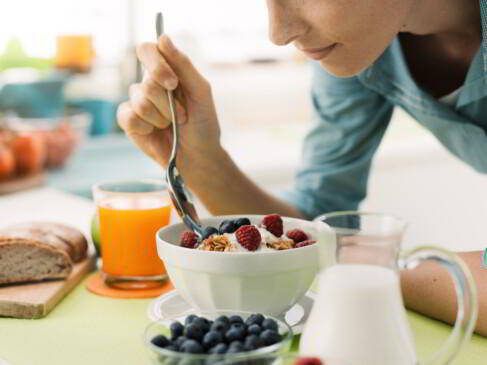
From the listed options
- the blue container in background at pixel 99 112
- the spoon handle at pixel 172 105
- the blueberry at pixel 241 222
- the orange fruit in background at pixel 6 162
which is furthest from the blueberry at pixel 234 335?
the blue container in background at pixel 99 112

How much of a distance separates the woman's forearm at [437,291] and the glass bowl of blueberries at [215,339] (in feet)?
0.92

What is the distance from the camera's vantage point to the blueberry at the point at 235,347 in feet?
2.10

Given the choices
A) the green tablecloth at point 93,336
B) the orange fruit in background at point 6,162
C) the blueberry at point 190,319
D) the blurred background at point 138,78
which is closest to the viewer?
the blueberry at point 190,319

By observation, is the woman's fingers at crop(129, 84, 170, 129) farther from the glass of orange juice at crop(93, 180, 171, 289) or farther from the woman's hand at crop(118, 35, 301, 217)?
the glass of orange juice at crop(93, 180, 171, 289)

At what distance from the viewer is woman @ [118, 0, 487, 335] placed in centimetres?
101

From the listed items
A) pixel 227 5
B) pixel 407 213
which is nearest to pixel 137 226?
pixel 407 213

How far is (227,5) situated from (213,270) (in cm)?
297

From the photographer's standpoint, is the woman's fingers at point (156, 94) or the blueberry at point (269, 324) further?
the woman's fingers at point (156, 94)

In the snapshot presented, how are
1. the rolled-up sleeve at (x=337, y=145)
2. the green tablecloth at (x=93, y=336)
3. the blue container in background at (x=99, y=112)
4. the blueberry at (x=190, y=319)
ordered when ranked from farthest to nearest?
the blue container in background at (x=99, y=112)
the rolled-up sleeve at (x=337, y=145)
the green tablecloth at (x=93, y=336)
the blueberry at (x=190, y=319)

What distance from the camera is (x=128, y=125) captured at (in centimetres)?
121

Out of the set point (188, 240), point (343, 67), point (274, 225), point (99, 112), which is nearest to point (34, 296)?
point (188, 240)

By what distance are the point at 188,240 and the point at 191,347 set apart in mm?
251

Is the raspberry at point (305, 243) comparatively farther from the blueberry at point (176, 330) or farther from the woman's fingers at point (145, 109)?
the woman's fingers at point (145, 109)

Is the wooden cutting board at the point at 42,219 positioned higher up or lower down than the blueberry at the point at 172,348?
lower down
